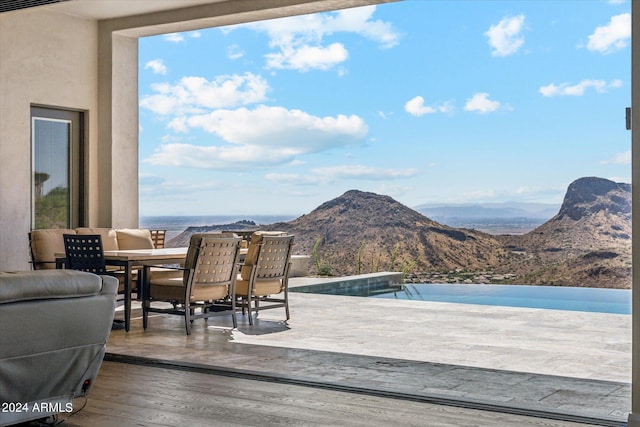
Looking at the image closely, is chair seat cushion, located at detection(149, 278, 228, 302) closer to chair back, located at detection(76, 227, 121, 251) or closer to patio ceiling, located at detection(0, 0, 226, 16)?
chair back, located at detection(76, 227, 121, 251)

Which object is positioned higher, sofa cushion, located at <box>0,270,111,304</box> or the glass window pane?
the glass window pane

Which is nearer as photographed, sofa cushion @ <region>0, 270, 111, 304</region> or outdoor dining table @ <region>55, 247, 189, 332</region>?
sofa cushion @ <region>0, 270, 111, 304</region>

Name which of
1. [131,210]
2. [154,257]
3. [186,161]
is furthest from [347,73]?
[154,257]

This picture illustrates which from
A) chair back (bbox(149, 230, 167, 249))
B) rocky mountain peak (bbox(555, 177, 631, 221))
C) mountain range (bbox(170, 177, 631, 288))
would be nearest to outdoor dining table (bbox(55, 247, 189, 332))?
chair back (bbox(149, 230, 167, 249))

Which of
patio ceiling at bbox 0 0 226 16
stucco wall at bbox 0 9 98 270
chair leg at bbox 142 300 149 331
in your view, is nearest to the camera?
chair leg at bbox 142 300 149 331

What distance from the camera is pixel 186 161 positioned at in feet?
80.8

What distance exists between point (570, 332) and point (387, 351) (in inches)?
82.4

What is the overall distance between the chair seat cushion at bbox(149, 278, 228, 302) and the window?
2653 mm

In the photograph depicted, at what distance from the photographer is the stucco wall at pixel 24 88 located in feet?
28.8

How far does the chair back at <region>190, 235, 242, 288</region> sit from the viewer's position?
7.04 meters

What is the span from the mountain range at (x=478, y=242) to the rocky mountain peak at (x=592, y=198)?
27 millimetres

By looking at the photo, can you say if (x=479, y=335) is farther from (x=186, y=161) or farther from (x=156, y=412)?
(x=186, y=161)

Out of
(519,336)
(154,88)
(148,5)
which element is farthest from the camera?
(154,88)

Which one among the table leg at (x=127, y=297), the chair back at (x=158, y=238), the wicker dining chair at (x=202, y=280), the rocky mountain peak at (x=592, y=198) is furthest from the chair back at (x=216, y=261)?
the rocky mountain peak at (x=592, y=198)
